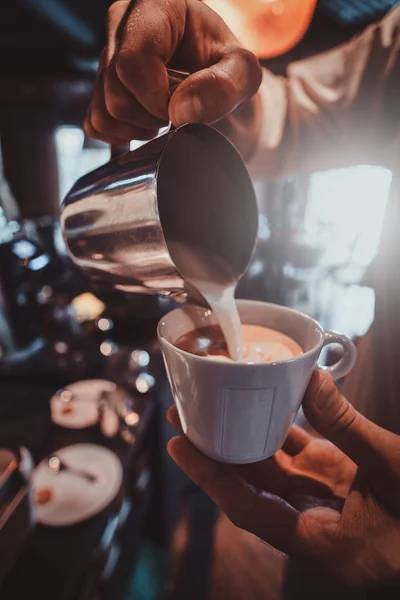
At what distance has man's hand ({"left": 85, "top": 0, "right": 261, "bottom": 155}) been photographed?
1.89 ft

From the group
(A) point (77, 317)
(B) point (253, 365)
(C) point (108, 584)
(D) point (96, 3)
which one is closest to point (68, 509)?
(C) point (108, 584)

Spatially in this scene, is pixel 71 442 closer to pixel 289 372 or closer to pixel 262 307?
pixel 262 307

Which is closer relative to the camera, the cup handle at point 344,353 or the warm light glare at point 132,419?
the cup handle at point 344,353

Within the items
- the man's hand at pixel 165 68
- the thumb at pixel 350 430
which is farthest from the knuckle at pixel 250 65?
the thumb at pixel 350 430

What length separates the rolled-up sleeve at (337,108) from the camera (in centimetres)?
99

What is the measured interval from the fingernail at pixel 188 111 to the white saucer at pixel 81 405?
111 centimetres

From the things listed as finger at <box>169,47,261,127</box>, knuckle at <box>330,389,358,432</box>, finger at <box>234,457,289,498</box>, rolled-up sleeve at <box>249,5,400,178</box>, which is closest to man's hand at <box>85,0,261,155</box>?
finger at <box>169,47,261,127</box>

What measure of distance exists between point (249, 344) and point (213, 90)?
0.43m

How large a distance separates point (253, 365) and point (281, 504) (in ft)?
0.86

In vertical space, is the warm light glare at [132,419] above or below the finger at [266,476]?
below

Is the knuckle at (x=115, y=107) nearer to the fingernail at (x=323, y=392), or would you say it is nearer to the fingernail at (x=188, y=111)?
the fingernail at (x=188, y=111)

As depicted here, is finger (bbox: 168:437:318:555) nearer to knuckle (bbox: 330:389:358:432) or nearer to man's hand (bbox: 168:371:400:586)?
man's hand (bbox: 168:371:400:586)

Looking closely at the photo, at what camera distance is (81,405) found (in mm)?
1432

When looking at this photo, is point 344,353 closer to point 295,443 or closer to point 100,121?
point 295,443
